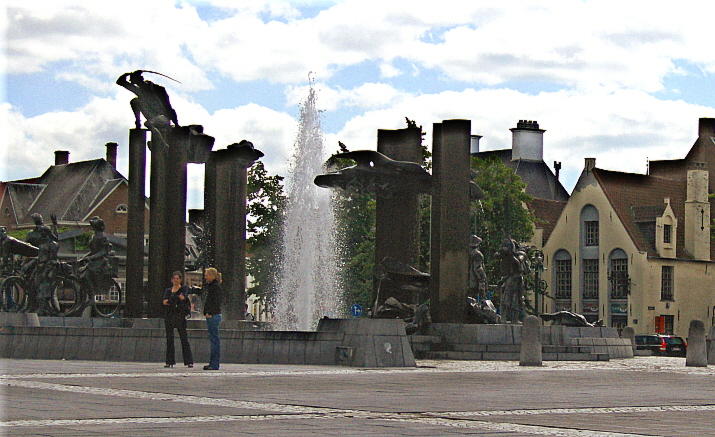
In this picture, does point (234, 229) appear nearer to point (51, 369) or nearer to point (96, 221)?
point (96, 221)

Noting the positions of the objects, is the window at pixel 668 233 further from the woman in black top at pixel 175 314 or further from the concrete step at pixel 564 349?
the woman in black top at pixel 175 314

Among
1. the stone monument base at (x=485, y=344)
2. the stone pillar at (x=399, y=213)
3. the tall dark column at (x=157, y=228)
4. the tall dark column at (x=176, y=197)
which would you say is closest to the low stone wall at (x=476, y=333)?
the stone monument base at (x=485, y=344)

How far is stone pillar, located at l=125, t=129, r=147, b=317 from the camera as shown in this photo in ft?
144

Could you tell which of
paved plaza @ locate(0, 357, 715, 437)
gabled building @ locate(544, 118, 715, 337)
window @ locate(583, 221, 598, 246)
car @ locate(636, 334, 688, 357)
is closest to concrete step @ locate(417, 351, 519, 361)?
paved plaza @ locate(0, 357, 715, 437)

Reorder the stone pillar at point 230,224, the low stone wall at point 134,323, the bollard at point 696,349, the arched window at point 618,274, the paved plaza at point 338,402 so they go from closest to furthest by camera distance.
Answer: the paved plaza at point 338,402, the bollard at point 696,349, the low stone wall at point 134,323, the stone pillar at point 230,224, the arched window at point 618,274

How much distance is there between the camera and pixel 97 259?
1628 inches

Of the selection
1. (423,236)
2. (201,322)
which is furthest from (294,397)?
(423,236)

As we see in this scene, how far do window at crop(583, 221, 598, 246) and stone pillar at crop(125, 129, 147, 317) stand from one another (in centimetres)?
4775

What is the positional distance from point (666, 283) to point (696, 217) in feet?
15.8

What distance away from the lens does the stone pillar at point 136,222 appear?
4378cm

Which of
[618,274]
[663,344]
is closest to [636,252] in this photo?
[618,274]

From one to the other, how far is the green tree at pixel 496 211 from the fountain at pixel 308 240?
22784 mm

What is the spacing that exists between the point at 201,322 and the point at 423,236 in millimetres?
26532

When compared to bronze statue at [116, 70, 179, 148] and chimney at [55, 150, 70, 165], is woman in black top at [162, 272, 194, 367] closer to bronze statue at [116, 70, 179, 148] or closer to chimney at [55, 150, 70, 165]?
bronze statue at [116, 70, 179, 148]
